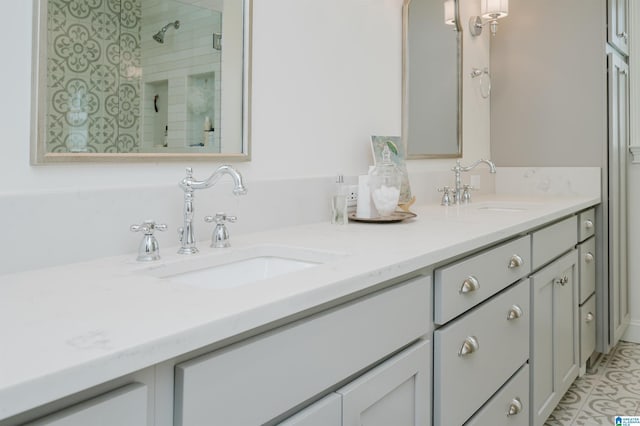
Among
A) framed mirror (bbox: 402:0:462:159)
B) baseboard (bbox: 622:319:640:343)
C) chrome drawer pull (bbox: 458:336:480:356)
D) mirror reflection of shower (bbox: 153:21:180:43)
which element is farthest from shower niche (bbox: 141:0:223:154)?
baseboard (bbox: 622:319:640:343)

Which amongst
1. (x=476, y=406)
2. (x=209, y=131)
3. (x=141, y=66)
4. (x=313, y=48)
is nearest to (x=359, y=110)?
(x=313, y=48)

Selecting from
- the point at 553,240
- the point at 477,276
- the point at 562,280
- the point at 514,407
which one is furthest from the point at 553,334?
the point at 477,276

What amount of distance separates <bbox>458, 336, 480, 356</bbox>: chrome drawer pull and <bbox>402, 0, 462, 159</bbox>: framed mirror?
1047 millimetres

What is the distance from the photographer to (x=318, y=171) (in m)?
1.70

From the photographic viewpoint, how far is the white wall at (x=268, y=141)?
957mm

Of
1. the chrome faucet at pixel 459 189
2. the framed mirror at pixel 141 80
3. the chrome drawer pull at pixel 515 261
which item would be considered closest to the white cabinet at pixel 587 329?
the chrome faucet at pixel 459 189

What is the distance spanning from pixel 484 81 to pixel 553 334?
1503mm

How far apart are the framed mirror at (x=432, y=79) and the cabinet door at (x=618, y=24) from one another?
758mm

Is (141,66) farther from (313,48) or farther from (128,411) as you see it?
(128,411)

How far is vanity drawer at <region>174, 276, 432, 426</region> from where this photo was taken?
0.64 m

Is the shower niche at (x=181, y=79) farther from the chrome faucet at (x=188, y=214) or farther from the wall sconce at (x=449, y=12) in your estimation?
the wall sconce at (x=449, y=12)

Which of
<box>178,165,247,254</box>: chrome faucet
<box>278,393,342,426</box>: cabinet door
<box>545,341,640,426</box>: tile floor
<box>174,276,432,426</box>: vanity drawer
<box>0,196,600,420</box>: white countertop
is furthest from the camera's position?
<box>545,341,640,426</box>: tile floor

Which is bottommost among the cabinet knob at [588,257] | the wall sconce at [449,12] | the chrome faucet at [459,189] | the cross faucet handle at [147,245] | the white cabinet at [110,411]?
the white cabinet at [110,411]

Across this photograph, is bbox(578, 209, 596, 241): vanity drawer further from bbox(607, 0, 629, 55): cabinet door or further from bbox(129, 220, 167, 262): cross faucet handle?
bbox(129, 220, 167, 262): cross faucet handle
